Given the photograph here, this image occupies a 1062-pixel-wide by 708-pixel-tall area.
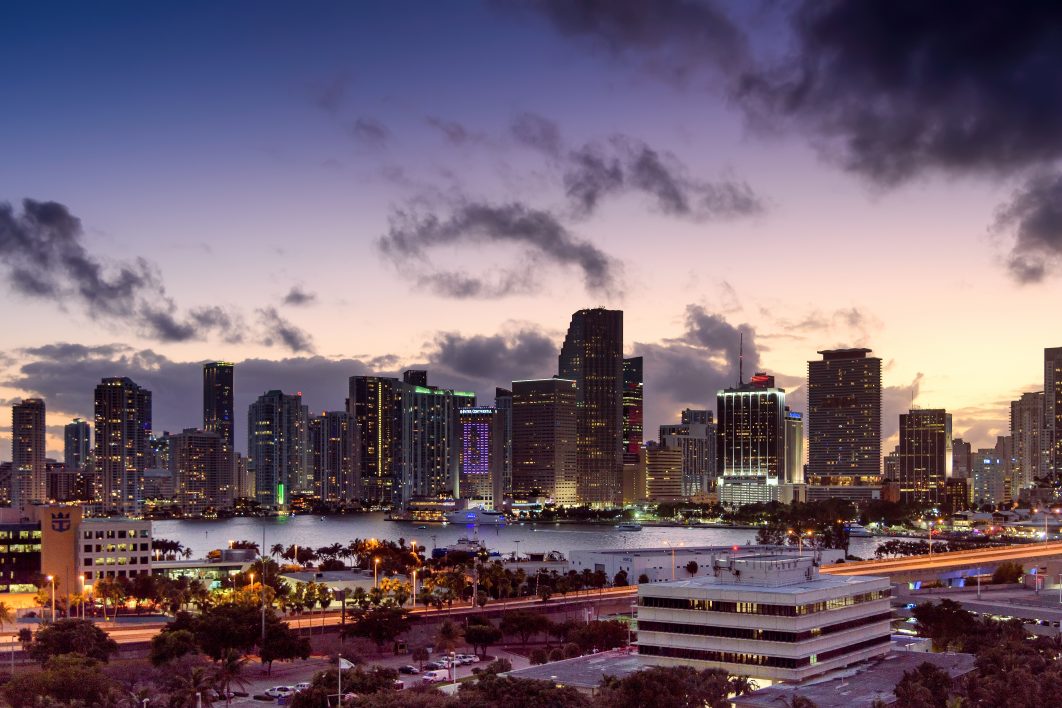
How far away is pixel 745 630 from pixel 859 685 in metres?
6.48

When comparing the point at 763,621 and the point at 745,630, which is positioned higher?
the point at 763,621

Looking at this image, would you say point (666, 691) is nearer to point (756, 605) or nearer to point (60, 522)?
point (756, 605)

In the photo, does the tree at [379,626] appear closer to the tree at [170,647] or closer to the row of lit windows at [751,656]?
the tree at [170,647]

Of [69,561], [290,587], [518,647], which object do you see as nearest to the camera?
[518,647]

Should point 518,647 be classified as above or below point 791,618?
below

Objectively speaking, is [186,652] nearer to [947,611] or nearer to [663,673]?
[663,673]

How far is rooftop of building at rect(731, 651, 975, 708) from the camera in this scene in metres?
52.7

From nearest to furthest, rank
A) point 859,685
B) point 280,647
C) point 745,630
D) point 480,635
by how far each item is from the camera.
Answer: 1. point 859,685
2. point 745,630
3. point 280,647
4. point 480,635

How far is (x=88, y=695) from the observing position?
57219 mm

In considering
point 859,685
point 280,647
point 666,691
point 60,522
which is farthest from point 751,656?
point 60,522

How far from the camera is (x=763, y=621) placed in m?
60.0

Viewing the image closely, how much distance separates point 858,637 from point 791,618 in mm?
7693

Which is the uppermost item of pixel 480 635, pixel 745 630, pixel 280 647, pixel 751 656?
pixel 745 630

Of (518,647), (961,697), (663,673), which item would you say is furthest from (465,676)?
(961,697)
